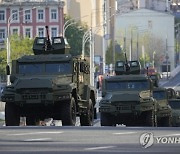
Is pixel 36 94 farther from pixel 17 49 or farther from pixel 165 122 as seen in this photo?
pixel 17 49

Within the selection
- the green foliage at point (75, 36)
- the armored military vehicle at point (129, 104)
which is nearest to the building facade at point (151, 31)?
the green foliage at point (75, 36)

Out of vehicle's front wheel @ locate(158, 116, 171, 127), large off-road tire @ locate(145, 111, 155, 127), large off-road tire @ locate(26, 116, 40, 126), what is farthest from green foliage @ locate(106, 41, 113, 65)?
large off-road tire @ locate(26, 116, 40, 126)

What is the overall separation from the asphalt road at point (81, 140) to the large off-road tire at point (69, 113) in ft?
42.3

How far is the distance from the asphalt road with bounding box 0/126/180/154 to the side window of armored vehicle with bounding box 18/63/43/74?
1461 centimetres

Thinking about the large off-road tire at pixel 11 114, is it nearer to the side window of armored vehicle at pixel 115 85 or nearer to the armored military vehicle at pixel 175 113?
the side window of armored vehicle at pixel 115 85

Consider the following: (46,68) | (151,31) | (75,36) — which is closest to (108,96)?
(46,68)

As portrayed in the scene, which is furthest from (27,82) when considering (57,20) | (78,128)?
(57,20)

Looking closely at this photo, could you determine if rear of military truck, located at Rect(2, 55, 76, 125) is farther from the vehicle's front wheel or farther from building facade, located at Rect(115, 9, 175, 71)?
building facade, located at Rect(115, 9, 175, 71)

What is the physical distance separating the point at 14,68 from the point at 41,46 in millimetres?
1315

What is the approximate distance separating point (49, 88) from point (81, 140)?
13.5 metres

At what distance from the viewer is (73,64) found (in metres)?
20.1

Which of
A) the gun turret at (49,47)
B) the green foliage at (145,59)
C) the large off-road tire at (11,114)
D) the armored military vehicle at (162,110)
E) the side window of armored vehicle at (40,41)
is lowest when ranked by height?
the green foliage at (145,59)

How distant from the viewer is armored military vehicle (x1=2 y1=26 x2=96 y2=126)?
18812mm

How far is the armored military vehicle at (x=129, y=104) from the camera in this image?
23250 millimetres
